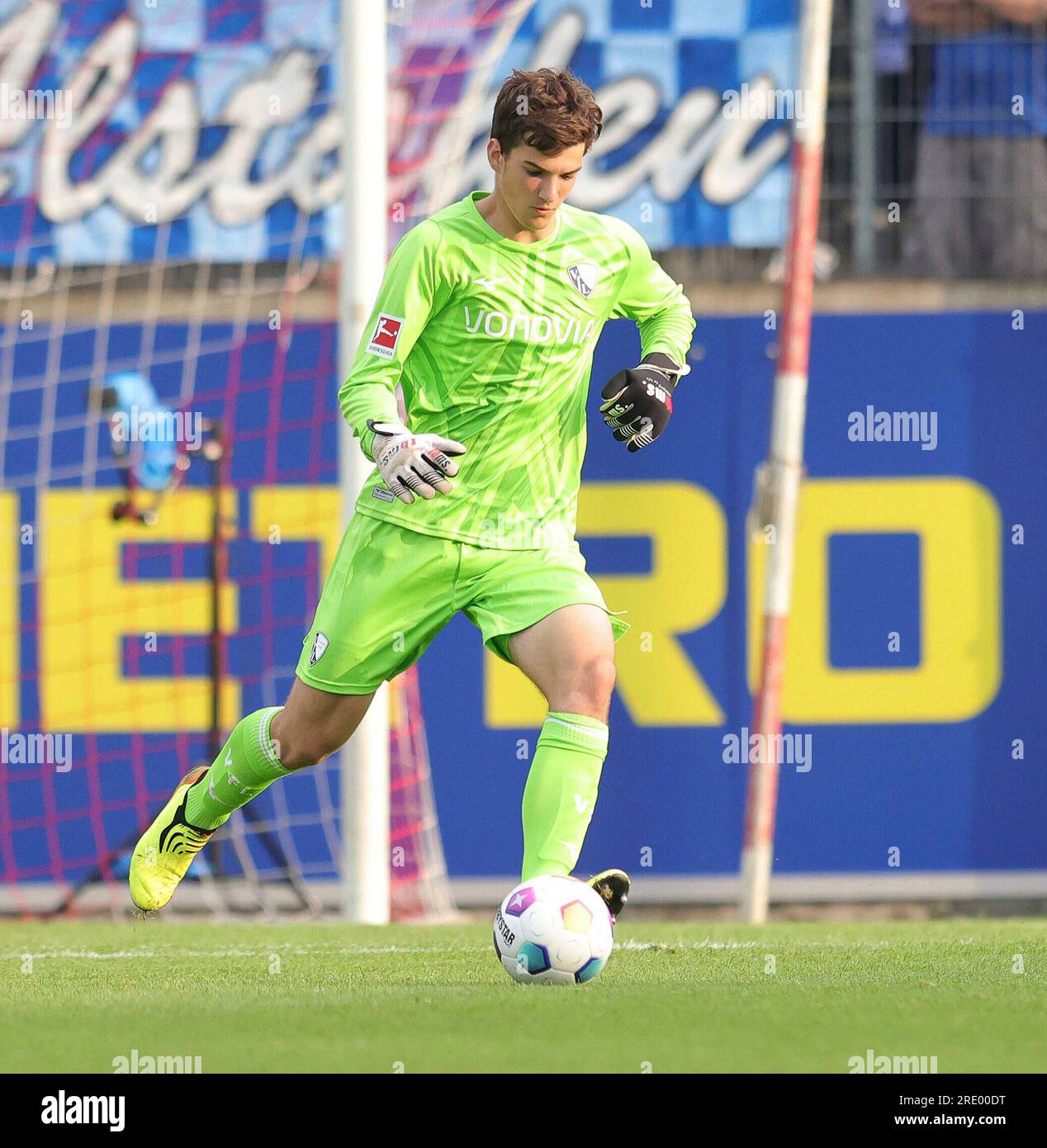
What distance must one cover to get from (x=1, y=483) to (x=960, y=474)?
4474mm

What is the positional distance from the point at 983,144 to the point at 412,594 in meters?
5.79

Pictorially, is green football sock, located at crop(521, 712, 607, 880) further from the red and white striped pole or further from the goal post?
the red and white striped pole

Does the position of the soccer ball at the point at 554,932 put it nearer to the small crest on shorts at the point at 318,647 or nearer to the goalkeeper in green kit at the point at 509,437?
the goalkeeper in green kit at the point at 509,437

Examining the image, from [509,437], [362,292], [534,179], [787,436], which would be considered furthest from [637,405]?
[787,436]

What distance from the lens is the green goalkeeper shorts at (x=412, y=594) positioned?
4.55 m

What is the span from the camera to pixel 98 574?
916 cm

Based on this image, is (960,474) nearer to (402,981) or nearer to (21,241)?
(21,241)

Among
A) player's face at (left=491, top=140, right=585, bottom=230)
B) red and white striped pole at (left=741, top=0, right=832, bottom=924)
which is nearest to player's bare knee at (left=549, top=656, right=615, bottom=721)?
player's face at (left=491, top=140, right=585, bottom=230)

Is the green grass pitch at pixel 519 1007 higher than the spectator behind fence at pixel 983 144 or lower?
lower

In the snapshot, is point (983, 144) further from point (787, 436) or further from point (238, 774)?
point (238, 774)

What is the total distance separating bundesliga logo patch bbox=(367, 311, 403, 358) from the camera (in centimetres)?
448

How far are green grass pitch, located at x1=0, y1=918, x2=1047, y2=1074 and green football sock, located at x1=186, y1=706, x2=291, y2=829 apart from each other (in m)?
0.39

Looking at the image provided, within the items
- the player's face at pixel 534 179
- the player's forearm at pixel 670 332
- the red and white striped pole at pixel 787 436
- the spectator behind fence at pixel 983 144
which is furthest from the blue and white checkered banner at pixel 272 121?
the player's face at pixel 534 179

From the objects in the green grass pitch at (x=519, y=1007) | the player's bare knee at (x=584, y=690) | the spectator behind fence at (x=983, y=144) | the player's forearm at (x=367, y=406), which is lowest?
the green grass pitch at (x=519, y=1007)
